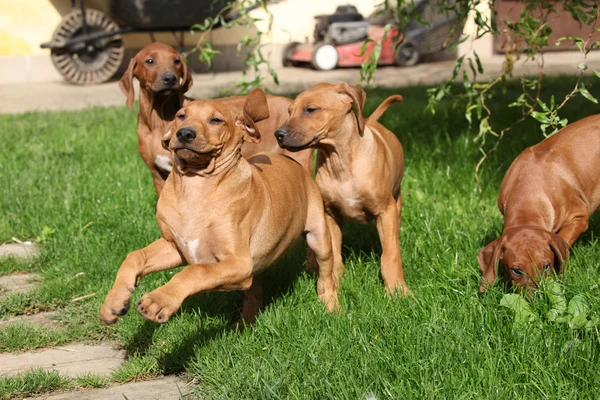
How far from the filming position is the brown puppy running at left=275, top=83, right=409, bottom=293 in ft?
15.6

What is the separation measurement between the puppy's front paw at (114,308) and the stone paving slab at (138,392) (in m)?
0.37

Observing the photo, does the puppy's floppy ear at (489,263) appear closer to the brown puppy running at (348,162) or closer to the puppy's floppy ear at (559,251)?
the puppy's floppy ear at (559,251)

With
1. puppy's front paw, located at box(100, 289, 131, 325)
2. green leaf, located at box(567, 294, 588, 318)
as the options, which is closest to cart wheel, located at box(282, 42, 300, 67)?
green leaf, located at box(567, 294, 588, 318)

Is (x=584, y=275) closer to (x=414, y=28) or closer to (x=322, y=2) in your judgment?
(x=414, y=28)

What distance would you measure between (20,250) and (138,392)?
2.72m

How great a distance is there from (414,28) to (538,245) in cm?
1251

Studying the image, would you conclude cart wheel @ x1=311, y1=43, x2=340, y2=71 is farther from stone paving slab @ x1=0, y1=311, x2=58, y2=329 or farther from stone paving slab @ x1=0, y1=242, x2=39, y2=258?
stone paving slab @ x1=0, y1=311, x2=58, y2=329

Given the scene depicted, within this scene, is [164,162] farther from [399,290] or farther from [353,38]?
[353,38]

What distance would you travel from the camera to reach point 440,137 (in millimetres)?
8125

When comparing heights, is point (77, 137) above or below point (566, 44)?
above

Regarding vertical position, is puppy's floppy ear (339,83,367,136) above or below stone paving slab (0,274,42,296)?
above

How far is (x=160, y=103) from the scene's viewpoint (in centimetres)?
620

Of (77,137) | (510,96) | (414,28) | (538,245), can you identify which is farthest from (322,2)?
(538,245)

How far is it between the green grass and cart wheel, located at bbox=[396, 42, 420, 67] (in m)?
8.85
